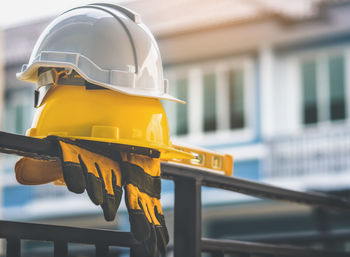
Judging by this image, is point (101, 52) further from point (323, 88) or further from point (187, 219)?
point (323, 88)

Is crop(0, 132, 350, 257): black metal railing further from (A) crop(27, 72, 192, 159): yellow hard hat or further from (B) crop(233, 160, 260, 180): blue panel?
(B) crop(233, 160, 260, 180): blue panel

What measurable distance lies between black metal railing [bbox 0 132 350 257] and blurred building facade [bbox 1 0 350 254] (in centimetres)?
850

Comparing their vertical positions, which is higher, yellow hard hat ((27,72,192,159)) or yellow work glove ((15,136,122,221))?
yellow hard hat ((27,72,192,159))

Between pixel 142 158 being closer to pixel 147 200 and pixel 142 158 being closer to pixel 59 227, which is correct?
pixel 147 200

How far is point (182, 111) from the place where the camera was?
12.0 metres

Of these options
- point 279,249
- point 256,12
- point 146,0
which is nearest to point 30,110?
point 146,0

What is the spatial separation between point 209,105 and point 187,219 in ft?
33.7

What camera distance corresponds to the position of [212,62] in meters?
11.7

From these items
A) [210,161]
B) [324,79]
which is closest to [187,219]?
[210,161]

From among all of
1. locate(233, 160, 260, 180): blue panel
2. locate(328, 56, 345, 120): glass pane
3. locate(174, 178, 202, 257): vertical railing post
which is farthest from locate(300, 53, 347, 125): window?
locate(174, 178, 202, 257): vertical railing post

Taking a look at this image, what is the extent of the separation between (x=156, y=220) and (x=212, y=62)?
10.6 m

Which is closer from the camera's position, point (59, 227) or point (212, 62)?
point (59, 227)

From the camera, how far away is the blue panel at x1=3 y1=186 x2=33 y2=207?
42.9 ft

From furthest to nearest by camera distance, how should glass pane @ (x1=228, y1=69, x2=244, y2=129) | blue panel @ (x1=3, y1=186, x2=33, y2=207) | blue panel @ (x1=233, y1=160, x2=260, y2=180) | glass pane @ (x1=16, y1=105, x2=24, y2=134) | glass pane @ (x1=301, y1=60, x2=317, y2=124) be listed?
glass pane @ (x1=16, y1=105, x2=24, y2=134) < blue panel @ (x1=3, y1=186, x2=33, y2=207) < glass pane @ (x1=228, y1=69, x2=244, y2=129) < blue panel @ (x1=233, y1=160, x2=260, y2=180) < glass pane @ (x1=301, y1=60, x2=317, y2=124)
